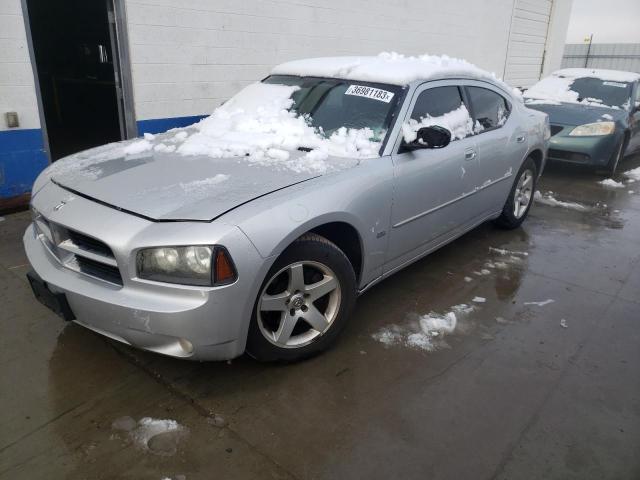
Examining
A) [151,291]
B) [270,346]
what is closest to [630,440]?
[270,346]

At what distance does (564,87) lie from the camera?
340 inches

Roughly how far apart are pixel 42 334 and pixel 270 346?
1444mm

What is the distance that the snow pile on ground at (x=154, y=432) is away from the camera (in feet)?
7.49

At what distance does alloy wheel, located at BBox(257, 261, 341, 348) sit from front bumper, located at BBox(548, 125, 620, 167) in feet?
19.2

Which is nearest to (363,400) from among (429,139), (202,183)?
(202,183)

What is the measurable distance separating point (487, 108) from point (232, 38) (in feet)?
12.2

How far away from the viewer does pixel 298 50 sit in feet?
24.8

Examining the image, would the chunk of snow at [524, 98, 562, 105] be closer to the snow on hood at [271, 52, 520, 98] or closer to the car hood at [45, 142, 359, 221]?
the snow on hood at [271, 52, 520, 98]

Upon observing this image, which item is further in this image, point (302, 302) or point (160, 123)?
point (160, 123)

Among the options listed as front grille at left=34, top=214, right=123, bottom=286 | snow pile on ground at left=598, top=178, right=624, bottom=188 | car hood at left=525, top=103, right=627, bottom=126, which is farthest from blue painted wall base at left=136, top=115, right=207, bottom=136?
snow pile on ground at left=598, top=178, right=624, bottom=188

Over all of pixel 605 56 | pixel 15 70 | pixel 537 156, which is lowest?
pixel 537 156

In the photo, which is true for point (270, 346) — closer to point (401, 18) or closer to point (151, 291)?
point (151, 291)

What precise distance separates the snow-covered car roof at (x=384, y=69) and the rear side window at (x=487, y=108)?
0.16 m

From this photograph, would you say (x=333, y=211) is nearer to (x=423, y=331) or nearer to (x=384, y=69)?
(x=423, y=331)
